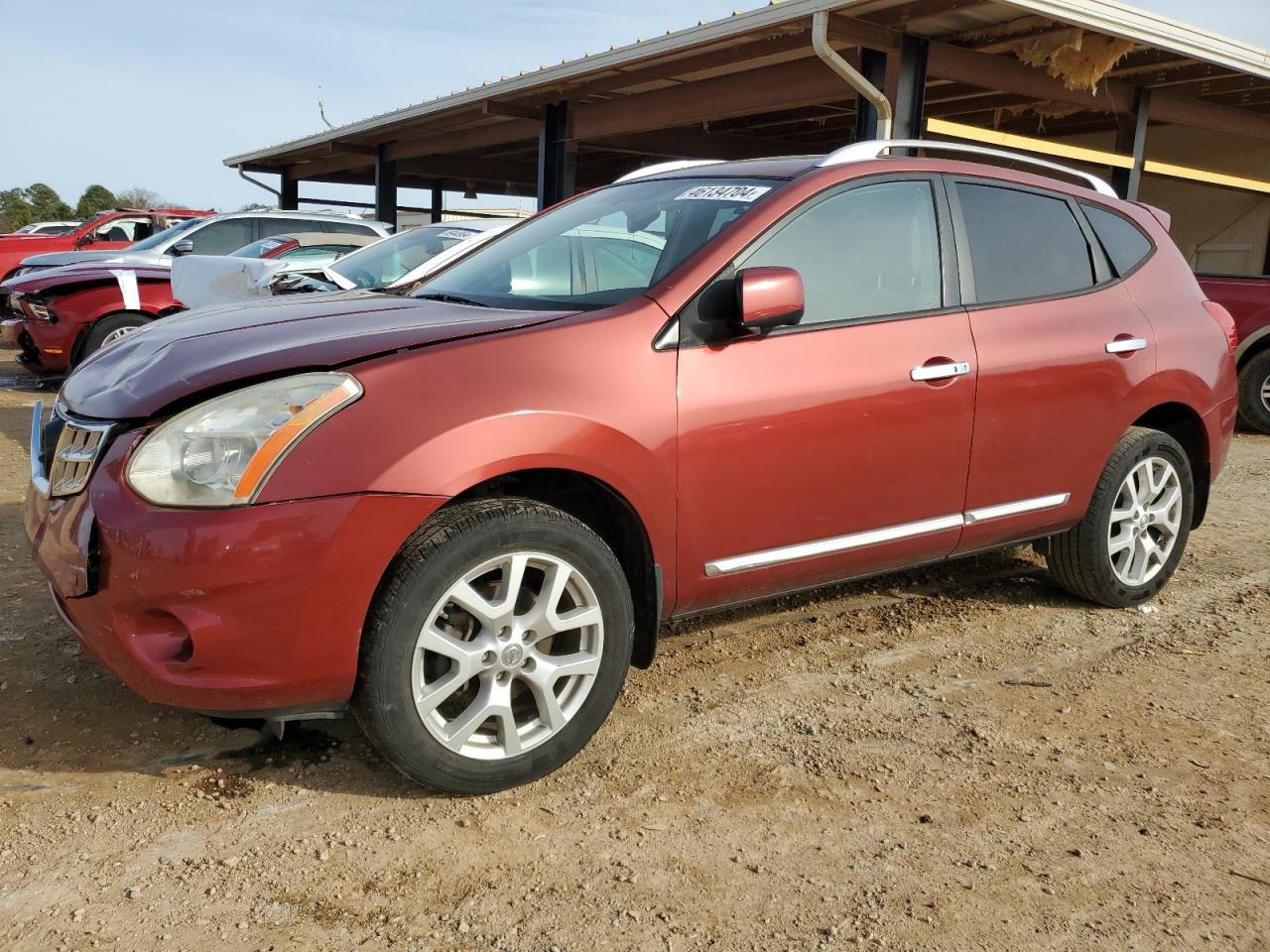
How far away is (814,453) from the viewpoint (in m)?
3.24

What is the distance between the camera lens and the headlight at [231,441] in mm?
2451

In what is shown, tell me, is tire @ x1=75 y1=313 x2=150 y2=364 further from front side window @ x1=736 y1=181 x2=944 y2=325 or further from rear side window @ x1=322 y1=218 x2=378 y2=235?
front side window @ x1=736 y1=181 x2=944 y2=325

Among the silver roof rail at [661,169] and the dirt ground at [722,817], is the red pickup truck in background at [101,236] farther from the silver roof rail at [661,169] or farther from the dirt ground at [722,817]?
the dirt ground at [722,817]

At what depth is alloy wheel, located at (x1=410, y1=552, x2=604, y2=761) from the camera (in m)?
2.67

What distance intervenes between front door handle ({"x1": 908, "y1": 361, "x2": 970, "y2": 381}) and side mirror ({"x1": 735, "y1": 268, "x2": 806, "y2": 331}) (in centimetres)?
63

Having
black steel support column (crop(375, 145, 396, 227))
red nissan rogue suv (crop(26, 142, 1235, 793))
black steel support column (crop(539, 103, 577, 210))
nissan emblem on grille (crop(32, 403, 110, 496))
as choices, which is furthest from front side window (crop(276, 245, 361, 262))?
black steel support column (crop(375, 145, 396, 227))

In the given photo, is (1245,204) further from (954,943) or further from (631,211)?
(954,943)

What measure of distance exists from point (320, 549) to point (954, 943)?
1.62 m

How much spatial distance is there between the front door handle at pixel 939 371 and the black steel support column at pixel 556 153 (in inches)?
374

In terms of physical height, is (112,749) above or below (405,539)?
below

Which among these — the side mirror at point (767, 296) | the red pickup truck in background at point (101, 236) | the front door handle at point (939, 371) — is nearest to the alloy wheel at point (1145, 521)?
the front door handle at point (939, 371)

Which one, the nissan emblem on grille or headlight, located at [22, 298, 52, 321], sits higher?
the nissan emblem on grille

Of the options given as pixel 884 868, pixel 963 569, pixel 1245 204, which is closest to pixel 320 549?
pixel 884 868

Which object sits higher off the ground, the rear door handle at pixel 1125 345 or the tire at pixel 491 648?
the rear door handle at pixel 1125 345
